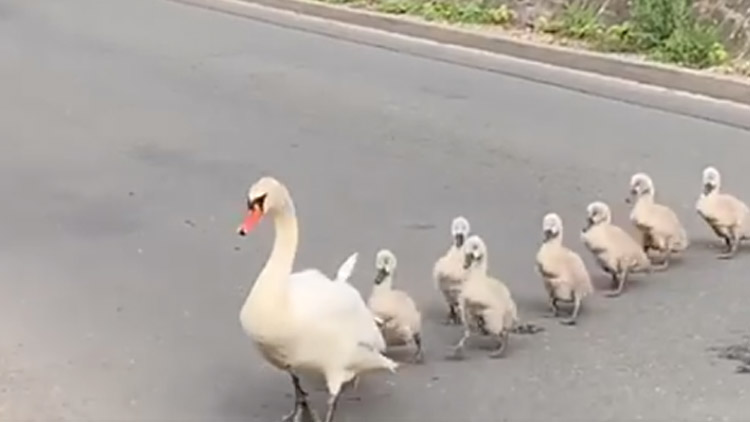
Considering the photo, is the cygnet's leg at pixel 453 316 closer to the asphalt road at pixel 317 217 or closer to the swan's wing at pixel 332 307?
the asphalt road at pixel 317 217

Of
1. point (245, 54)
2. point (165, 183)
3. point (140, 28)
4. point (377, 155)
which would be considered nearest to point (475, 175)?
point (377, 155)

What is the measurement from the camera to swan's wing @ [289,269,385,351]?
18.8ft

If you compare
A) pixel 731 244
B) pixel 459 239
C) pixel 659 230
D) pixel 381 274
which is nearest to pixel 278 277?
pixel 381 274

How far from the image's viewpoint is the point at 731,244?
27.3 ft

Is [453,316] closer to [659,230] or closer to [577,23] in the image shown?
[659,230]

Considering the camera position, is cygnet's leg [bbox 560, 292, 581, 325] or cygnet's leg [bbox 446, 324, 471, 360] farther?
cygnet's leg [bbox 560, 292, 581, 325]

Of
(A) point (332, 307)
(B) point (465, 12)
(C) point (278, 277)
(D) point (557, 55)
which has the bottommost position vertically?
(B) point (465, 12)

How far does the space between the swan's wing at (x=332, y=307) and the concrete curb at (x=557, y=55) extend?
6.88 m

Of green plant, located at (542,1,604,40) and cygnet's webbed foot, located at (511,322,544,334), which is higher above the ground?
cygnet's webbed foot, located at (511,322,544,334)

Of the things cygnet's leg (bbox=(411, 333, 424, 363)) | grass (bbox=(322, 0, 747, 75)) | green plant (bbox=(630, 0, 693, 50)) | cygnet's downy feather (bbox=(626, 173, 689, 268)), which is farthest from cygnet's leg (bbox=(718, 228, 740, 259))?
green plant (bbox=(630, 0, 693, 50))

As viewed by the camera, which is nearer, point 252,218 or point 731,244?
point 252,218

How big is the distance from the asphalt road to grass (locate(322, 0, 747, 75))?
1172 millimetres

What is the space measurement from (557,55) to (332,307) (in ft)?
29.2

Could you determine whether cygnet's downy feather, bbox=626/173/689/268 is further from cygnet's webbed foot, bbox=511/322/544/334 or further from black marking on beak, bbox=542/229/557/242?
cygnet's webbed foot, bbox=511/322/544/334
